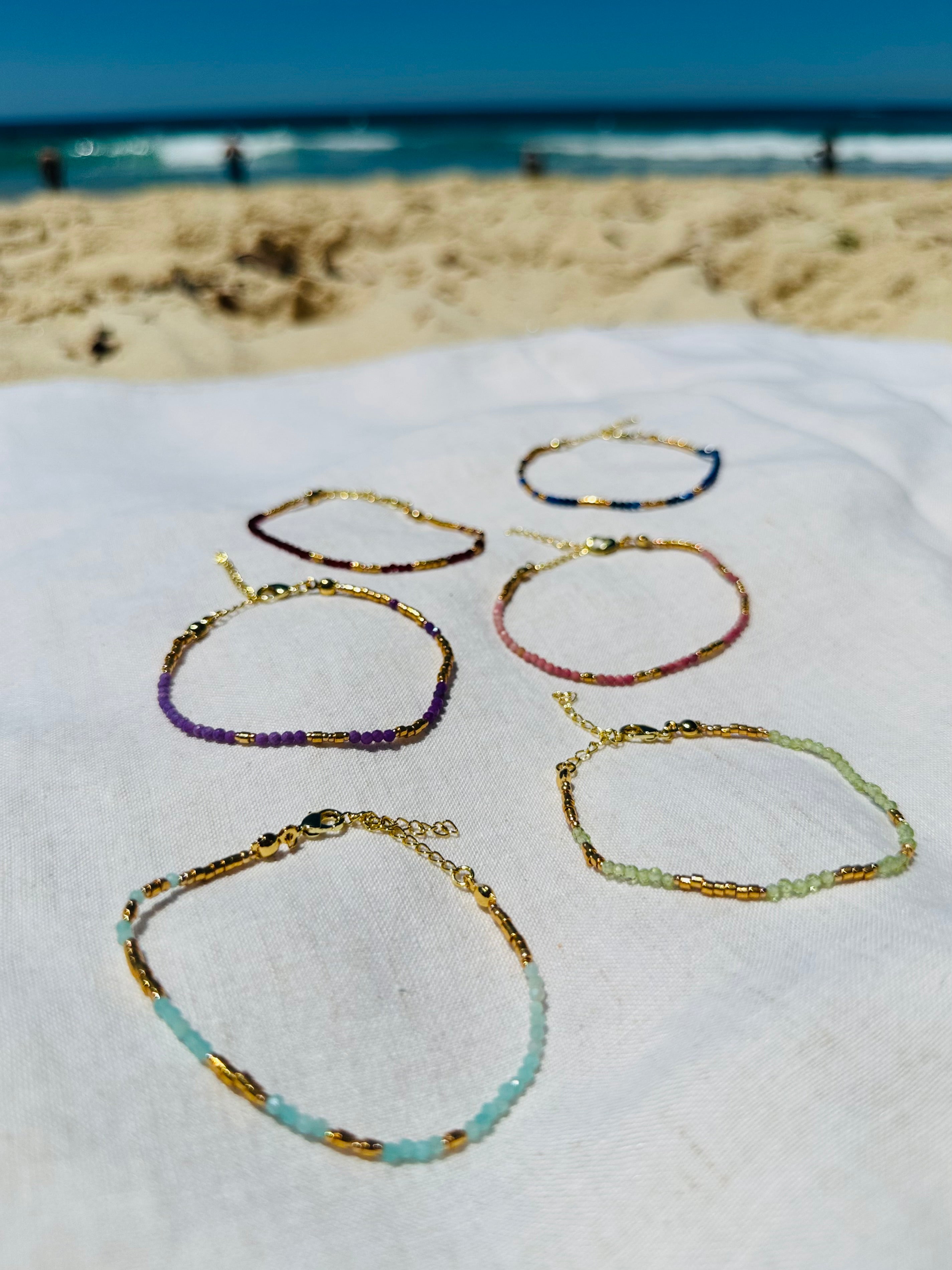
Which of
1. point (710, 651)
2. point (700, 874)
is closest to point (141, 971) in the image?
point (700, 874)

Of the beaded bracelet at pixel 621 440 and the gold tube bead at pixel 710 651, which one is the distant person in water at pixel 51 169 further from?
the gold tube bead at pixel 710 651

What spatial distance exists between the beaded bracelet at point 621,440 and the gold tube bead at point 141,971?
43.3 inches

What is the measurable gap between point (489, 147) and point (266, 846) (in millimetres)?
14978

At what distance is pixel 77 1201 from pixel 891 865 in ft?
2.77

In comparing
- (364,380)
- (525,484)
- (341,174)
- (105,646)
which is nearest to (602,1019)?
(105,646)

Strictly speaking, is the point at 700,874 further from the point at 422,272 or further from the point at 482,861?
the point at 422,272

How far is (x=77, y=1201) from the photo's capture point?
2.24ft

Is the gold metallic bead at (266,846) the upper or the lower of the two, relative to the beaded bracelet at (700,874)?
upper

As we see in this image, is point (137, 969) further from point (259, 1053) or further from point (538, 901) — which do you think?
point (538, 901)

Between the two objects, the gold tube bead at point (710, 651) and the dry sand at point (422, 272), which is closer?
the gold tube bead at point (710, 651)

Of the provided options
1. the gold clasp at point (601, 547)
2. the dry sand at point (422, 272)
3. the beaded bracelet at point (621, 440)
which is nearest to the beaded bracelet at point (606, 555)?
the gold clasp at point (601, 547)

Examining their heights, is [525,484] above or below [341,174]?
below

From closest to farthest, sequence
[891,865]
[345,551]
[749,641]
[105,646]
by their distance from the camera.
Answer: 1. [891,865]
2. [105,646]
3. [749,641]
4. [345,551]

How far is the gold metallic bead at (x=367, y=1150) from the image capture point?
0.78 meters
